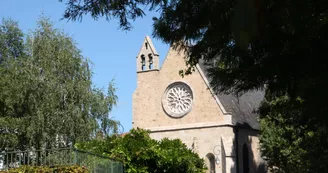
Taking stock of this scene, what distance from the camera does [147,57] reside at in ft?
161

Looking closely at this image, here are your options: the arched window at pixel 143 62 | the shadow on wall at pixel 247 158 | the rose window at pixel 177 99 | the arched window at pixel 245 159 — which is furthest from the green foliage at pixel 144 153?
the arched window at pixel 143 62

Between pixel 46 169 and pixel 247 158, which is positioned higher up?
pixel 247 158

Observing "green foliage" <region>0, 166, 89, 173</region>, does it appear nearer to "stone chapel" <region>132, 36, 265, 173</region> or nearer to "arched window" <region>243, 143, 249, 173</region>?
"stone chapel" <region>132, 36, 265, 173</region>

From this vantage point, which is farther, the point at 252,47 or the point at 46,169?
the point at 46,169

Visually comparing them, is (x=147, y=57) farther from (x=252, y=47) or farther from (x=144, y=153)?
(x=252, y=47)

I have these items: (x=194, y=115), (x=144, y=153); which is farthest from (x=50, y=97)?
(x=194, y=115)

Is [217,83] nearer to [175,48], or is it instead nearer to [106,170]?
[175,48]

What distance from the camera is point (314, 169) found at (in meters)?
20.9

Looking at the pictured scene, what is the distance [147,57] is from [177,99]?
4.87 m

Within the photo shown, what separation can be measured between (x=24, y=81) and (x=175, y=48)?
19471 mm

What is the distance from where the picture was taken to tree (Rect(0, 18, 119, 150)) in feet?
93.5

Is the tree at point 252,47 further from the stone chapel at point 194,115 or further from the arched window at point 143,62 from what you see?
the arched window at point 143,62

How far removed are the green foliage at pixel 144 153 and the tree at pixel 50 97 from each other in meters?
8.66

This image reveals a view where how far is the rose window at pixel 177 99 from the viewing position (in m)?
46.5
